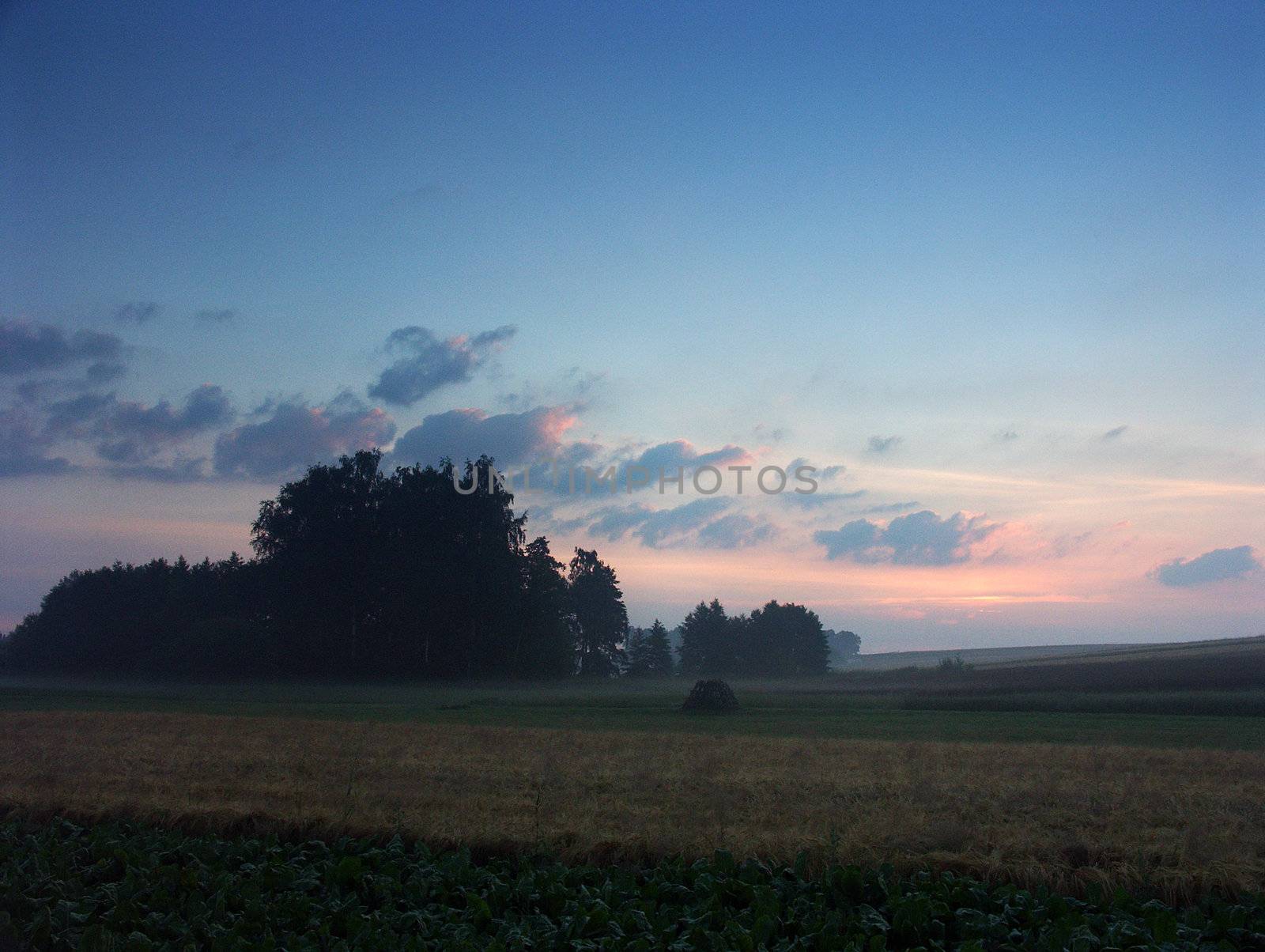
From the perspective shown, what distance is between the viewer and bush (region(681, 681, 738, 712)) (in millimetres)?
41438

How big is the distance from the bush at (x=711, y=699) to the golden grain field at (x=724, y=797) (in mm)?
19799

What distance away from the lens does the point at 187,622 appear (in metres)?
77.9

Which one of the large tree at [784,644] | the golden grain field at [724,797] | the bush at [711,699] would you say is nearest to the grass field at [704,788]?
the golden grain field at [724,797]

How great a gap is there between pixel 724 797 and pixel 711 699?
28895mm

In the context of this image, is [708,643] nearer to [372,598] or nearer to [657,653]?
[657,653]

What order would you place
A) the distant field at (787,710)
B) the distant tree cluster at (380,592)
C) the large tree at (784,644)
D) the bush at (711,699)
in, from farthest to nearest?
the large tree at (784,644) < the distant tree cluster at (380,592) < the bush at (711,699) < the distant field at (787,710)

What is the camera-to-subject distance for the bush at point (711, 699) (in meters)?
41.4

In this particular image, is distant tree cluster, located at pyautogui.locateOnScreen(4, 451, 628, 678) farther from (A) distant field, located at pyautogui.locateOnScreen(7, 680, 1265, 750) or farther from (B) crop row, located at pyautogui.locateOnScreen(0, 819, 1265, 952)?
(B) crop row, located at pyautogui.locateOnScreen(0, 819, 1265, 952)

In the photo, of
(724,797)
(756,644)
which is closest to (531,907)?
(724,797)

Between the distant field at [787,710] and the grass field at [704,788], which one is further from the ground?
the grass field at [704,788]

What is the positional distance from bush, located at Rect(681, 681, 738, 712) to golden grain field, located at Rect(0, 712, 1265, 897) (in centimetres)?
1980

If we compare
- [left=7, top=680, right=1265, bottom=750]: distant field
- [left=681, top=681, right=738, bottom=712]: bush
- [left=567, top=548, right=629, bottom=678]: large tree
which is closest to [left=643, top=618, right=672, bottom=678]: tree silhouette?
[left=567, top=548, right=629, bottom=678]: large tree

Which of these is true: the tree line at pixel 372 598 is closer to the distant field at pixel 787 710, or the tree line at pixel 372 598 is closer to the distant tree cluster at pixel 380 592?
the distant tree cluster at pixel 380 592

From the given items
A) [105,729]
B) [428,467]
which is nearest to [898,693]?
[428,467]
